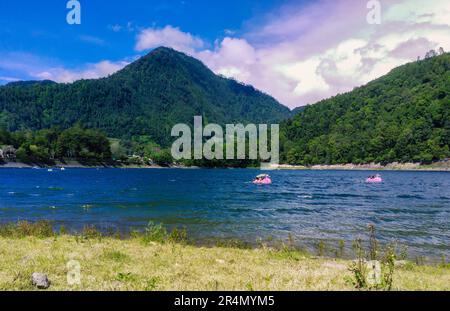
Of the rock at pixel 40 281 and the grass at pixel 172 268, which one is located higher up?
the rock at pixel 40 281

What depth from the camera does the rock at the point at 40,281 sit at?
12.6 metres

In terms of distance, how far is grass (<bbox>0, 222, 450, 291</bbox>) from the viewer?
13180mm

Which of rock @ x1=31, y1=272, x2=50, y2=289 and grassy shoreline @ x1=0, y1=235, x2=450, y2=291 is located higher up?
rock @ x1=31, y1=272, x2=50, y2=289

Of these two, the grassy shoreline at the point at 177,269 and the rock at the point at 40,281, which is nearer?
the rock at the point at 40,281

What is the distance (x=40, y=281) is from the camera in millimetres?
→ 12688

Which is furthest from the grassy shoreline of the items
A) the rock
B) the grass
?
the rock

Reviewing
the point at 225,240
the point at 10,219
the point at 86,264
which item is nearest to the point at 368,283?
the point at 86,264

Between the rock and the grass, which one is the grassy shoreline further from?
the rock

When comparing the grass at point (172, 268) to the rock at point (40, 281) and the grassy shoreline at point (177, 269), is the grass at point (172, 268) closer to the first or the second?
the grassy shoreline at point (177, 269)

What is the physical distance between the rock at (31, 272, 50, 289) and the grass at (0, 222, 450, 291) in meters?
0.21

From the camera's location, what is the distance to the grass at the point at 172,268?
13.2 metres

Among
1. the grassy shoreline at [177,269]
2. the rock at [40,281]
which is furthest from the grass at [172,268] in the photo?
the rock at [40,281]

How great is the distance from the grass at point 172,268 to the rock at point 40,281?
21 centimetres

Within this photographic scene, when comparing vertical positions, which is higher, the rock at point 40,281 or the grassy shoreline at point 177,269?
the rock at point 40,281
